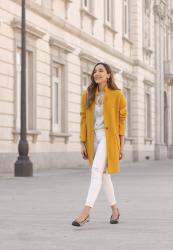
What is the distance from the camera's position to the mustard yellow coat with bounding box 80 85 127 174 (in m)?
7.58

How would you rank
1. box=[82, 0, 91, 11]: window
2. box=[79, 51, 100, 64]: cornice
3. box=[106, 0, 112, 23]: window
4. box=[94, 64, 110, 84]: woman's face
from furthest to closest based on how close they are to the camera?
1. box=[106, 0, 112, 23]: window
2. box=[82, 0, 91, 11]: window
3. box=[79, 51, 100, 64]: cornice
4. box=[94, 64, 110, 84]: woman's face

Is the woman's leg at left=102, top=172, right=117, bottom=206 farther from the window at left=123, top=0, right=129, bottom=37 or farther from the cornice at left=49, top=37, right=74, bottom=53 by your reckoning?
the window at left=123, top=0, right=129, bottom=37

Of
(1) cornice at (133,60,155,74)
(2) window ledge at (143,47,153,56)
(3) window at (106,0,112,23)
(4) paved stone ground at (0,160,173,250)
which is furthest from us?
(2) window ledge at (143,47,153,56)

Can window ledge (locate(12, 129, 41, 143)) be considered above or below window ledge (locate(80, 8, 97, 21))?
below

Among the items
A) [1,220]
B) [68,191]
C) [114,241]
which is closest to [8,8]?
[68,191]

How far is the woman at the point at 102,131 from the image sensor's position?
24.9 feet

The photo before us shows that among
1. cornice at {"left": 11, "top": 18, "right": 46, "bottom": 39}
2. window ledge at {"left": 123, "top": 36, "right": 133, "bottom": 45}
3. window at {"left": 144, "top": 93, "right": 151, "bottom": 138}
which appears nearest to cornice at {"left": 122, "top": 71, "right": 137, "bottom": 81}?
window ledge at {"left": 123, "top": 36, "right": 133, "bottom": 45}

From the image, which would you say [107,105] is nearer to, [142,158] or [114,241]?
[114,241]

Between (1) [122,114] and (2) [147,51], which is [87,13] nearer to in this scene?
(2) [147,51]

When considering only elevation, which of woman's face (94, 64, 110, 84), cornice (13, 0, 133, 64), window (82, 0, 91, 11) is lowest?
woman's face (94, 64, 110, 84)

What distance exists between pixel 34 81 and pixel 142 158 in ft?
49.0

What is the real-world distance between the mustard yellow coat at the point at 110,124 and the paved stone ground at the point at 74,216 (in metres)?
0.74

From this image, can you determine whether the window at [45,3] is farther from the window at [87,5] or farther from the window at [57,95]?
the window at [87,5]

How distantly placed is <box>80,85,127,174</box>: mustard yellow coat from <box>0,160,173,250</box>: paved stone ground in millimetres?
742
